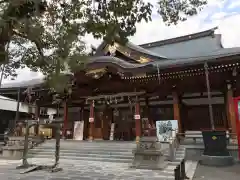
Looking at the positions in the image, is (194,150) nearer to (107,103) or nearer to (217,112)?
(217,112)

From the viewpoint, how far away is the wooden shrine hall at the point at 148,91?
10.2 m

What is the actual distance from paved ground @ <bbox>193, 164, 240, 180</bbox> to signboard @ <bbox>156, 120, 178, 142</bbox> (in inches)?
96.9

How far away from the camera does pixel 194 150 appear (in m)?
9.49

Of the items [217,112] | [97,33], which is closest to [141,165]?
[97,33]

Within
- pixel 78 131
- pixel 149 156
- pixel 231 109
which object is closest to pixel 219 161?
pixel 149 156

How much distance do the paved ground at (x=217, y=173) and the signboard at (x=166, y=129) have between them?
8.08ft

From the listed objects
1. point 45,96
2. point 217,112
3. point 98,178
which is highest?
point 45,96

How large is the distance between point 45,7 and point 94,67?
675cm

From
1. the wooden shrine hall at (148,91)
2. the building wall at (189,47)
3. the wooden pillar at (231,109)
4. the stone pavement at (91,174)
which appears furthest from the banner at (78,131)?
the wooden pillar at (231,109)

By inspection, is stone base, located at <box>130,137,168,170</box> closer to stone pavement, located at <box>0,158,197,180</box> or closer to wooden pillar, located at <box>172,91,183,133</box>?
stone pavement, located at <box>0,158,197,180</box>

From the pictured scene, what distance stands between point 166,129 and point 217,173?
142 inches

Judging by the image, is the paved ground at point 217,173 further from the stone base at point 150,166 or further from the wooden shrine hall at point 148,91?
the wooden shrine hall at point 148,91

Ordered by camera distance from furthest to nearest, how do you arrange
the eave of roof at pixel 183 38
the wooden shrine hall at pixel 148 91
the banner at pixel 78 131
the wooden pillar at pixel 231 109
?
the eave of roof at pixel 183 38, the banner at pixel 78 131, the wooden shrine hall at pixel 148 91, the wooden pillar at pixel 231 109

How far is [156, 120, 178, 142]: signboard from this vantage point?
1009 centimetres
